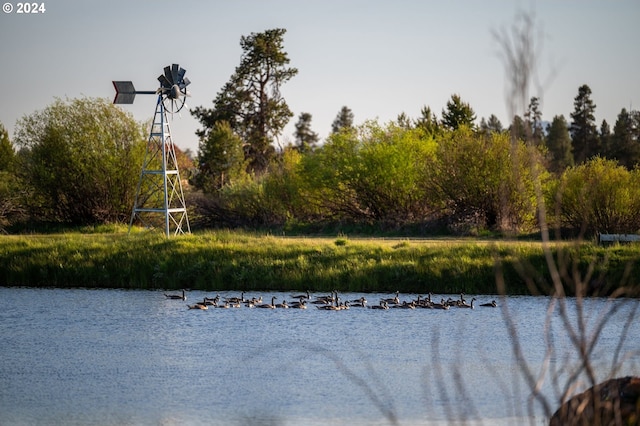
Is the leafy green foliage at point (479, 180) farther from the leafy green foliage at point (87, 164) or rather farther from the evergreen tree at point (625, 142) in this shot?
the evergreen tree at point (625, 142)

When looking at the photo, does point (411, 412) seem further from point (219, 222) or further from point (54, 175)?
point (54, 175)

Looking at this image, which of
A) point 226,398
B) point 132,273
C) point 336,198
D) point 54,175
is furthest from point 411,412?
point 54,175

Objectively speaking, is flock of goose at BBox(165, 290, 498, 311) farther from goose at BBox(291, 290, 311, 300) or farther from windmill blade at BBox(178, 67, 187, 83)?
windmill blade at BBox(178, 67, 187, 83)

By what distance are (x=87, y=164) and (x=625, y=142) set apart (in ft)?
142

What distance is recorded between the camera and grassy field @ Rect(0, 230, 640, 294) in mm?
22328

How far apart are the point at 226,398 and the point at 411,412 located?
2.73 meters

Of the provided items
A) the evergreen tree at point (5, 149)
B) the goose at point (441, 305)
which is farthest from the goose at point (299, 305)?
the evergreen tree at point (5, 149)

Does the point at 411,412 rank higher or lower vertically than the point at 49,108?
lower

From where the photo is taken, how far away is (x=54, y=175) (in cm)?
4103

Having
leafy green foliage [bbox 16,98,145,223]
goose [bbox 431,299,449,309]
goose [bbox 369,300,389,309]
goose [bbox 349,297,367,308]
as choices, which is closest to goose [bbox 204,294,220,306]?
goose [bbox 349,297,367,308]

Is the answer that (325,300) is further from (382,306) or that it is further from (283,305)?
(382,306)

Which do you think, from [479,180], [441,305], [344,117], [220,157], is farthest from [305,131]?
[441,305]

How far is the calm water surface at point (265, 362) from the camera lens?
1122cm

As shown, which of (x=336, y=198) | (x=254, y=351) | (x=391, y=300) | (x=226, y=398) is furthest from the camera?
(x=336, y=198)
